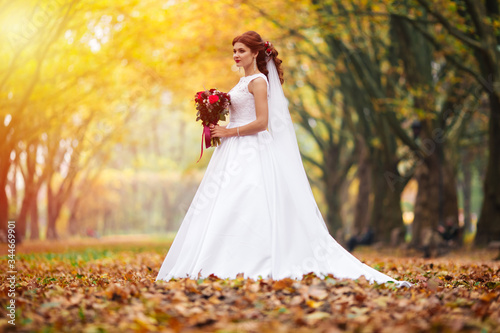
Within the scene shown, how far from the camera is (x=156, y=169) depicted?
62312mm

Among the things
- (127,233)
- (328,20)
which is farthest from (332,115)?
(127,233)

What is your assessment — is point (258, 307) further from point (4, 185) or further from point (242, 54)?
point (4, 185)

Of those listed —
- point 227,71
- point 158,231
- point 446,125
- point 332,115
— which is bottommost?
point 158,231

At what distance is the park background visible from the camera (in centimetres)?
1283

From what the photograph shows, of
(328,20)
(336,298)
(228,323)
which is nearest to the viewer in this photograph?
(228,323)

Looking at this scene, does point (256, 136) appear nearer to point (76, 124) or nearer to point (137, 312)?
point (137, 312)

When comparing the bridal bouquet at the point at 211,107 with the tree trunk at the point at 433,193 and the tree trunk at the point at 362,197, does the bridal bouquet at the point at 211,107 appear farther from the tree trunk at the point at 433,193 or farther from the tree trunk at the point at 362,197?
the tree trunk at the point at 362,197

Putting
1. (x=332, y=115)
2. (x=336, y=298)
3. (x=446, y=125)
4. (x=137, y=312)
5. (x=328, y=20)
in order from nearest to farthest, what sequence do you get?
(x=137, y=312), (x=336, y=298), (x=328, y=20), (x=446, y=125), (x=332, y=115)

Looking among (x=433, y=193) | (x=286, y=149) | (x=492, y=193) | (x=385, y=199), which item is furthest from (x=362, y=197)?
(x=286, y=149)

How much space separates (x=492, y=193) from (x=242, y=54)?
31.8ft

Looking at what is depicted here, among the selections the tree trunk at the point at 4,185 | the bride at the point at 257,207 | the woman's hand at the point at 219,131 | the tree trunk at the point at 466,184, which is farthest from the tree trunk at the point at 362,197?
the woman's hand at the point at 219,131

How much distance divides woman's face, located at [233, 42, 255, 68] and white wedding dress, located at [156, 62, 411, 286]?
175 millimetres

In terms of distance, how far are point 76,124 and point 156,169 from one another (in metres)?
37.8

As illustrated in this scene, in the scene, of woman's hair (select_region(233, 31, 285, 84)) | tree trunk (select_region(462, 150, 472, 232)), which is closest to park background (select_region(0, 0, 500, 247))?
tree trunk (select_region(462, 150, 472, 232))
